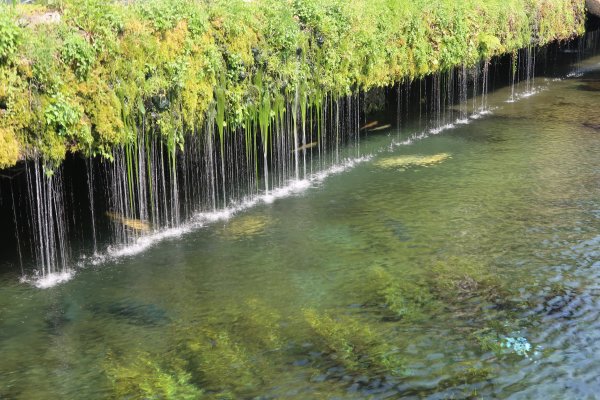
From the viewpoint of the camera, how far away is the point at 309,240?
1350 cm

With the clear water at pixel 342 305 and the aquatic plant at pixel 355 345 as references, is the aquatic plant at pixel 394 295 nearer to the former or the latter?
the clear water at pixel 342 305

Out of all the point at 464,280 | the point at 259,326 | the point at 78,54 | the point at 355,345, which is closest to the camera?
the point at 355,345

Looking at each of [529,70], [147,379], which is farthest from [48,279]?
[529,70]

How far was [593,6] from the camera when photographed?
3878 cm

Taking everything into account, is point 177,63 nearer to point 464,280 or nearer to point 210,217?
point 210,217

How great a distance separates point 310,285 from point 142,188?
4979mm

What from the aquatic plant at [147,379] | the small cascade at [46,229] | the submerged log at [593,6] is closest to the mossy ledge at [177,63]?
the small cascade at [46,229]

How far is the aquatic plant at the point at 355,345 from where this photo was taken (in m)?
8.88

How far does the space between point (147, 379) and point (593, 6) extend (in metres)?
37.6

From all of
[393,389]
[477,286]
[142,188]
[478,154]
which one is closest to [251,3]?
[142,188]

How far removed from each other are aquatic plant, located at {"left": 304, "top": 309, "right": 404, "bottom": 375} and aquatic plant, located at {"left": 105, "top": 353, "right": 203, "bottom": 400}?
1946 mm

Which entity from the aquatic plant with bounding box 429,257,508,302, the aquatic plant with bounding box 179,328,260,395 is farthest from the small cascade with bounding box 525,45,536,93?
the aquatic plant with bounding box 179,328,260,395

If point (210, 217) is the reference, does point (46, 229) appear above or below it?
above

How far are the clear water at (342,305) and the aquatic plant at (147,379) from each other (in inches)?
1.0
